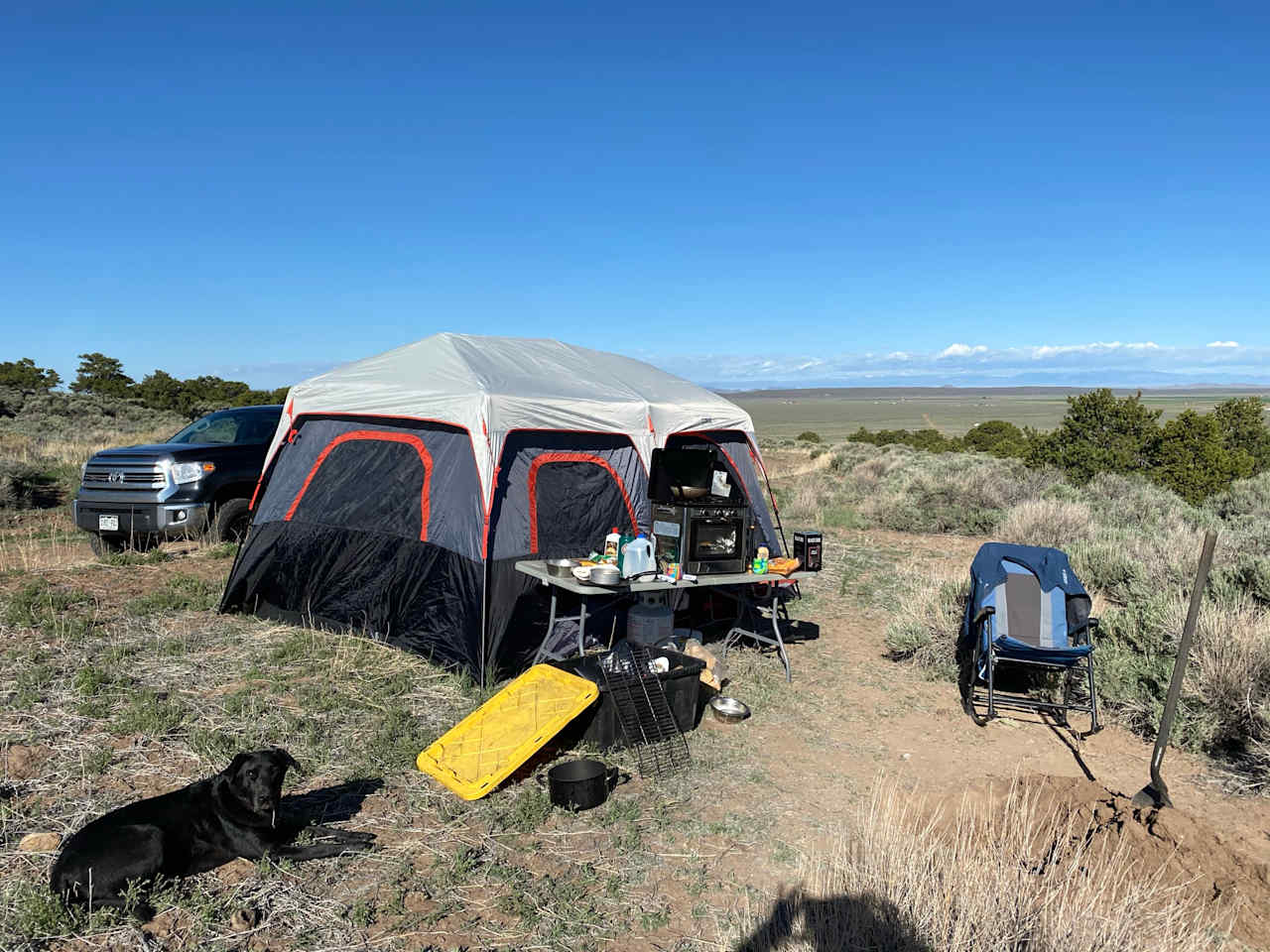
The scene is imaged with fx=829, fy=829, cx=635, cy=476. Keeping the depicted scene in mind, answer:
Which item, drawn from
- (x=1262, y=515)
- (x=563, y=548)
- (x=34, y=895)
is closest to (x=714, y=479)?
(x=563, y=548)

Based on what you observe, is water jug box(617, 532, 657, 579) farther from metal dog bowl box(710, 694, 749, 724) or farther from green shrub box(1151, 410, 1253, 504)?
green shrub box(1151, 410, 1253, 504)

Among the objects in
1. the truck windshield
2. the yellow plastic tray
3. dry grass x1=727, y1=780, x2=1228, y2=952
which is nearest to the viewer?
dry grass x1=727, y1=780, x2=1228, y2=952

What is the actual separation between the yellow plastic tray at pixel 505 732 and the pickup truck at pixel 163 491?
5543 millimetres

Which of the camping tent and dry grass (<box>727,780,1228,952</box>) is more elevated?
the camping tent

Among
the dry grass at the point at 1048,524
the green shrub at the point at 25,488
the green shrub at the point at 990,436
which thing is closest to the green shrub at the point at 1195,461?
the dry grass at the point at 1048,524

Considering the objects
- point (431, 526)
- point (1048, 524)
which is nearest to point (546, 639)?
point (431, 526)

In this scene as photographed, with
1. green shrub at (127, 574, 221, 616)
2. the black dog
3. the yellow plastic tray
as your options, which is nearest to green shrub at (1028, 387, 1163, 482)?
the yellow plastic tray

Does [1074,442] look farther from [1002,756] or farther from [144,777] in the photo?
[144,777]

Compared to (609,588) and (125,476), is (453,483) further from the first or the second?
(125,476)

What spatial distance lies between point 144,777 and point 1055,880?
14.9 feet

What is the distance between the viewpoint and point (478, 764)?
459 cm

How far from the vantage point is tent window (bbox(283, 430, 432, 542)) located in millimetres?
6766

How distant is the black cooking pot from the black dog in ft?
3.20

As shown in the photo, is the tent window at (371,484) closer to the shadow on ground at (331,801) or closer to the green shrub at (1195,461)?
the shadow on ground at (331,801)
